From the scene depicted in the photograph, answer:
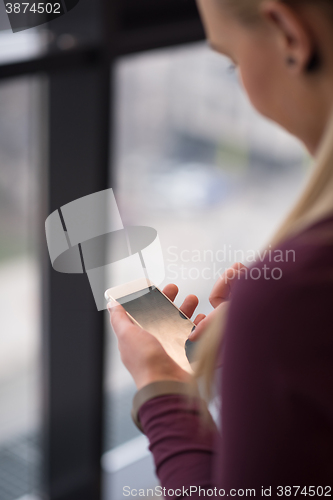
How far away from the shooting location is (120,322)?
1.97 ft

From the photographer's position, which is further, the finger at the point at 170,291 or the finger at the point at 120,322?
the finger at the point at 170,291

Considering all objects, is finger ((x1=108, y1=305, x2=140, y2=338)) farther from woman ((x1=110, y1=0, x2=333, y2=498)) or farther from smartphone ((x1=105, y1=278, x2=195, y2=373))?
woman ((x1=110, y1=0, x2=333, y2=498))

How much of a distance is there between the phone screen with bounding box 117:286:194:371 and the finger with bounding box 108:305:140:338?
0.07 feet

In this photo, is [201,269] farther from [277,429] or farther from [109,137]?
[277,429]

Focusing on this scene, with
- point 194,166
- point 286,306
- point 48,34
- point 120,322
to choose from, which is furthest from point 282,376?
point 194,166

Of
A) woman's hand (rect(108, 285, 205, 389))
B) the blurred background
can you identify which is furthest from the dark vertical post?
woman's hand (rect(108, 285, 205, 389))

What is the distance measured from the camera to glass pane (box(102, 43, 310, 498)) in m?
1.55

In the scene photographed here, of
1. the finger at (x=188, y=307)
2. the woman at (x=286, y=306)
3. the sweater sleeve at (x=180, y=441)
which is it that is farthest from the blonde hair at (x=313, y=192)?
the finger at (x=188, y=307)

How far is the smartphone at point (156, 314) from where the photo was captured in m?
0.59

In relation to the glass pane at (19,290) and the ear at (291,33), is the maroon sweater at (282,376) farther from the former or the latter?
the glass pane at (19,290)

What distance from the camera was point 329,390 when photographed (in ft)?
1.07

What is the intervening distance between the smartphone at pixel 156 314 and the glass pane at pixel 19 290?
0.77m

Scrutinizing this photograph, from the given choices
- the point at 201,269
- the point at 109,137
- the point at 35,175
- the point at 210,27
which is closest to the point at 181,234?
the point at 201,269

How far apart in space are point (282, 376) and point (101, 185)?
120 cm
